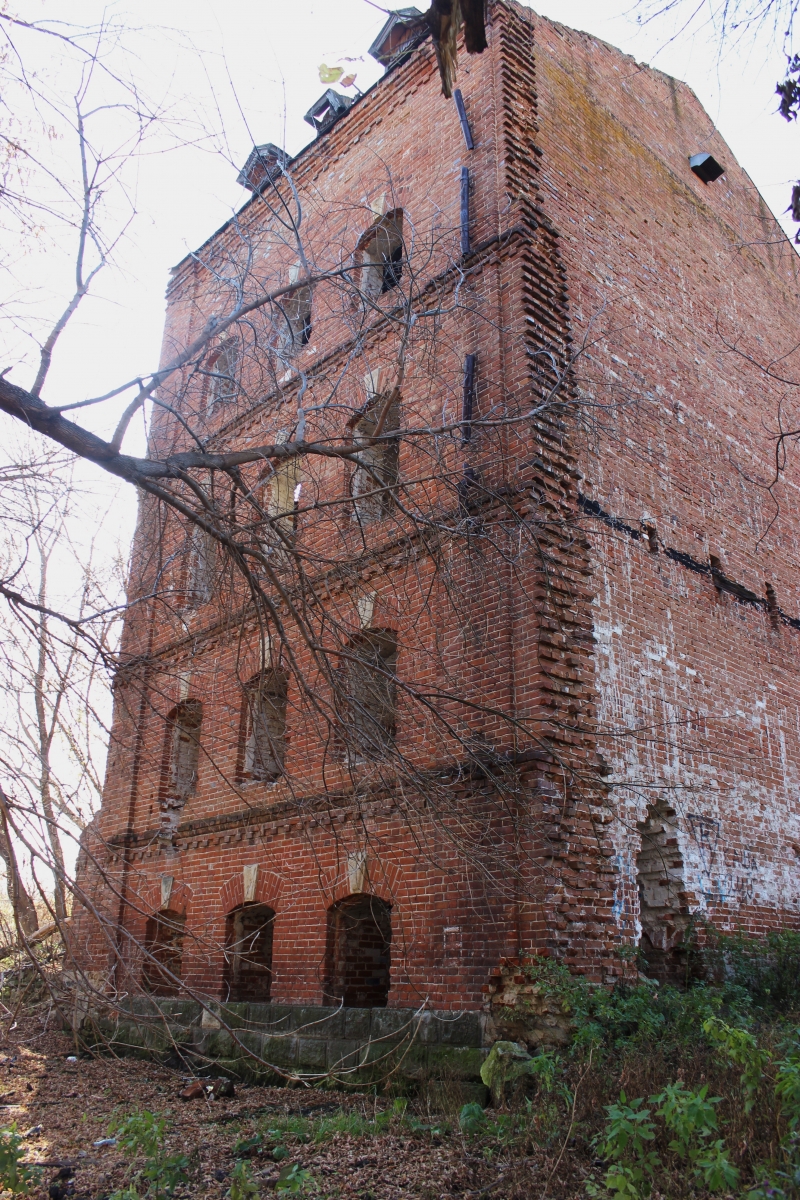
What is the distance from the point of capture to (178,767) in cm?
1234

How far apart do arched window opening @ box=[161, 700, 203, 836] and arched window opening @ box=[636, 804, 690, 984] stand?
6.05 meters

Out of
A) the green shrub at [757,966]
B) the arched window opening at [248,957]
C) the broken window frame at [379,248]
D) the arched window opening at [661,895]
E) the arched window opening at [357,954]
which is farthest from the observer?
the broken window frame at [379,248]

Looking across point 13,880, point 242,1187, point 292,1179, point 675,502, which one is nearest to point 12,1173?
point 242,1187

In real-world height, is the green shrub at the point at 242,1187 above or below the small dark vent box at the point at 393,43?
below

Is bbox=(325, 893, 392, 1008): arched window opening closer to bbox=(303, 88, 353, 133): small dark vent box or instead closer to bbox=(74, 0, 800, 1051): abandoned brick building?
bbox=(74, 0, 800, 1051): abandoned brick building

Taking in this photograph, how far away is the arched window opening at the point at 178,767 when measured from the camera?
39.0 feet

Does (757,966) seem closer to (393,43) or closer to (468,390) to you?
(468,390)

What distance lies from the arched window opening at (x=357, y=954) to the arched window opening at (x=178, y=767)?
12.0 ft

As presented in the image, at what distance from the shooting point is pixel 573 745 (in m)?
7.55

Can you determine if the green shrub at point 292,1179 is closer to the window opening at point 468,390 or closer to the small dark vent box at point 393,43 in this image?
the window opening at point 468,390

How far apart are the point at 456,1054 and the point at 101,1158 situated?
8.47 feet

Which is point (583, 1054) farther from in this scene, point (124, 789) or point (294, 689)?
point (124, 789)

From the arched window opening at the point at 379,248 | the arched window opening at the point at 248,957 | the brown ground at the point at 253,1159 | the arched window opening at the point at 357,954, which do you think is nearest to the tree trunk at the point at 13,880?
the brown ground at the point at 253,1159

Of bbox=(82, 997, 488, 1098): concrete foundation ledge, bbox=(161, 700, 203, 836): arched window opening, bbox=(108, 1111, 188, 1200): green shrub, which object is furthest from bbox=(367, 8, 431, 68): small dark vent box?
bbox=(108, 1111, 188, 1200): green shrub
